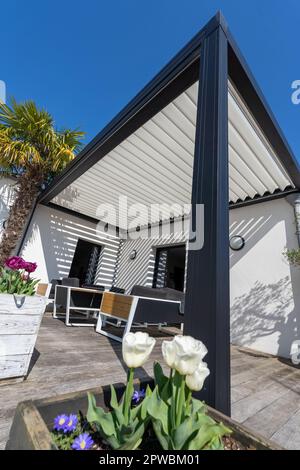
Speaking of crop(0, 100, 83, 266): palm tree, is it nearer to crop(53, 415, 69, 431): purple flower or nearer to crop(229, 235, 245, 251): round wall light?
crop(229, 235, 245, 251): round wall light

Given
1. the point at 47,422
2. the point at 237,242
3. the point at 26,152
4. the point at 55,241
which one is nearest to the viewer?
the point at 47,422

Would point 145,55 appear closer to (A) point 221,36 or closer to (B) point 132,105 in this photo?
(B) point 132,105

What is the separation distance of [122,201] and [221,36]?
414 centimetres

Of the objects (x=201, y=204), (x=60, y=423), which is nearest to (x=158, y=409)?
(x=60, y=423)

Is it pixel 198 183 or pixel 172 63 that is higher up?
pixel 172 63

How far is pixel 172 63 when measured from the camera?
218cm

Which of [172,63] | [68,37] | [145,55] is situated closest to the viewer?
[172,63]

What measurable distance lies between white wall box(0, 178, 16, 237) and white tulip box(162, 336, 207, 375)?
5864 mm

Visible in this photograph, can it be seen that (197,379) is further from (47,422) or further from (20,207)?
(20,207)

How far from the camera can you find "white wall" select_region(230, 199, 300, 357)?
373cm

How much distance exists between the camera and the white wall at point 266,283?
3734 millimetres

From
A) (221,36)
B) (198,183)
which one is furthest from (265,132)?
(198,183)

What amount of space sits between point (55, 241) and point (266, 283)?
5.37m

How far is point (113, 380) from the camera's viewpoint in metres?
1.69
